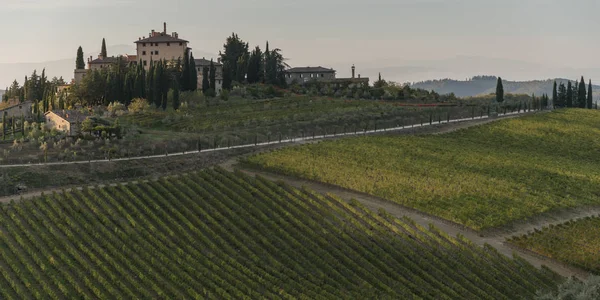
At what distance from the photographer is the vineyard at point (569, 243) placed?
4359cm

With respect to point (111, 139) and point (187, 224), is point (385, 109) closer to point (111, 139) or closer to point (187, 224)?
point (111, 139)

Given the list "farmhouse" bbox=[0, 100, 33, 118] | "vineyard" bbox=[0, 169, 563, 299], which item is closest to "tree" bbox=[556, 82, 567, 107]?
"vineyard" bbox=[0, 169, 563, 299]

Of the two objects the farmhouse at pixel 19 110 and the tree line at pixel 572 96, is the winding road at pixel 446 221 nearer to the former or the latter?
the farmhouse at pixel 19 110

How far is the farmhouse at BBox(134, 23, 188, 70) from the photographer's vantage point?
11375 cm

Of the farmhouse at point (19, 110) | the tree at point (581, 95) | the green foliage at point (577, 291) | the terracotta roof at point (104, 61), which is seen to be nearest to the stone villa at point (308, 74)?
the terracotta roof at point (104, 61)

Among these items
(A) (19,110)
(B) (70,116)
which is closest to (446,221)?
(B) (70,116)

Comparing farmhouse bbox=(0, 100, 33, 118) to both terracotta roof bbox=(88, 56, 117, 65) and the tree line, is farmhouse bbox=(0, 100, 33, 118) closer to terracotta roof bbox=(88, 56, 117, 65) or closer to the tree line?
terracotta roof bbox=(88, 56, 117, 65)

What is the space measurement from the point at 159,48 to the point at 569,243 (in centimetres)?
8369

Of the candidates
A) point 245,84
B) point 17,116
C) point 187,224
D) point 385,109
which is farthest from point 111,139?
point 245,84

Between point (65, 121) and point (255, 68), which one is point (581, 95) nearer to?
point (255, 68)

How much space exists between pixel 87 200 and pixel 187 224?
7597 mm

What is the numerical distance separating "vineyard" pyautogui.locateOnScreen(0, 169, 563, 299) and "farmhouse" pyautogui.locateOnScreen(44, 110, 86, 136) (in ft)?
84.8

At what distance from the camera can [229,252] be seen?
4078 cm

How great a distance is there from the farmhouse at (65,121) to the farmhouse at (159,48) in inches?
1283
